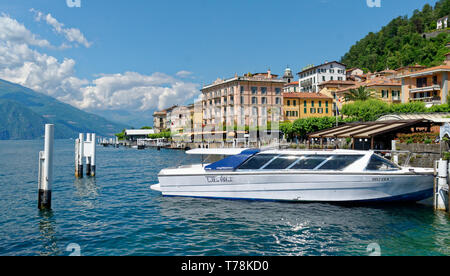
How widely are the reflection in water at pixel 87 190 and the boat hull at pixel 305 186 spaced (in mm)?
4312

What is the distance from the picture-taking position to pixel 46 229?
12195 millimetres

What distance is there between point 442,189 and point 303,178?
5324 millimetres

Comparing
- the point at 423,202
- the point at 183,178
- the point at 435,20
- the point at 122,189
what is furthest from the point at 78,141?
the point at 435,20

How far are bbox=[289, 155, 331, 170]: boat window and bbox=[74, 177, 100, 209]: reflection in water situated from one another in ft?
33.0

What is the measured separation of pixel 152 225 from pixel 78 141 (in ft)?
56.4

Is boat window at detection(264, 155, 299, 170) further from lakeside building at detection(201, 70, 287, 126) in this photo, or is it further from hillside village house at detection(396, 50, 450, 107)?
lakeside building at detection(201, 70, 287, 126)

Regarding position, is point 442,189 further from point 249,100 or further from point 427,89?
point 249,100

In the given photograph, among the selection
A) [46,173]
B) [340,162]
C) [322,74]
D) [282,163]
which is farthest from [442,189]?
[322,74]

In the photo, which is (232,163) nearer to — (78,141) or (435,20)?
(78,141)

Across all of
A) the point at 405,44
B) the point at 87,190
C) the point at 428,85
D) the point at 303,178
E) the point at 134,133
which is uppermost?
the point at 405,44

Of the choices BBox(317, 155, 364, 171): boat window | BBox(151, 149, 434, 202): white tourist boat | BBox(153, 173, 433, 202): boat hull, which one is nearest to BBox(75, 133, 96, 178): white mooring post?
BBox(151, 149, 434, 202): white tourist boat

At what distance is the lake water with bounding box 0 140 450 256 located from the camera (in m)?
9.98

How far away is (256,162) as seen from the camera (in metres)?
15.6
